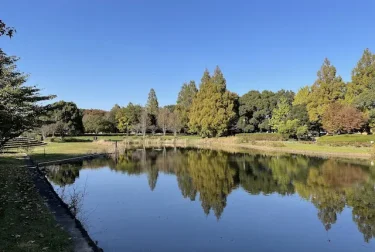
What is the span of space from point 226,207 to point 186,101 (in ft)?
237

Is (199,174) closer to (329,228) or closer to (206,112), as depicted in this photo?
(329,228)

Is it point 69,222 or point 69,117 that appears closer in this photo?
point 69,222

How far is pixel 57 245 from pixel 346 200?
13.8 metres

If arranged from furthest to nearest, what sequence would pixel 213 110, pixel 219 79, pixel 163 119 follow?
pixel 163 119, pixel 219 79, pixel 213 110

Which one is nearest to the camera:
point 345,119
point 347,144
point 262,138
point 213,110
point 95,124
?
point 347,144

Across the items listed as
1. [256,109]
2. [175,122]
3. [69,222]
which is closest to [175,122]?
[175,122]

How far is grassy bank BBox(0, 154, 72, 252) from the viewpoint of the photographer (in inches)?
291

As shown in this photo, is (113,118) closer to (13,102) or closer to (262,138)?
(262,138)

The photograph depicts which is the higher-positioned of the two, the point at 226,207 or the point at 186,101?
the point at 186,101

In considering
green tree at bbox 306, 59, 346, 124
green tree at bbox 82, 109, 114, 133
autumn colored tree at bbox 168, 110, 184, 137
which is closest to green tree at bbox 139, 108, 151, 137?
autumn colored tree at bbox 168, 110, 184, 137

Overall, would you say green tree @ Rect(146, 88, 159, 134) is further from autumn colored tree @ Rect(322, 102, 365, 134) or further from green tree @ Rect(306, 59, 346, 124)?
autumn colored tree @ Rect(322, 102, 365, 134)

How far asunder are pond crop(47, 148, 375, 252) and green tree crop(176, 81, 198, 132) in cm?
5427

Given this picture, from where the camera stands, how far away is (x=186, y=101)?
284 feet

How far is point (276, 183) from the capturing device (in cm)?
2130
